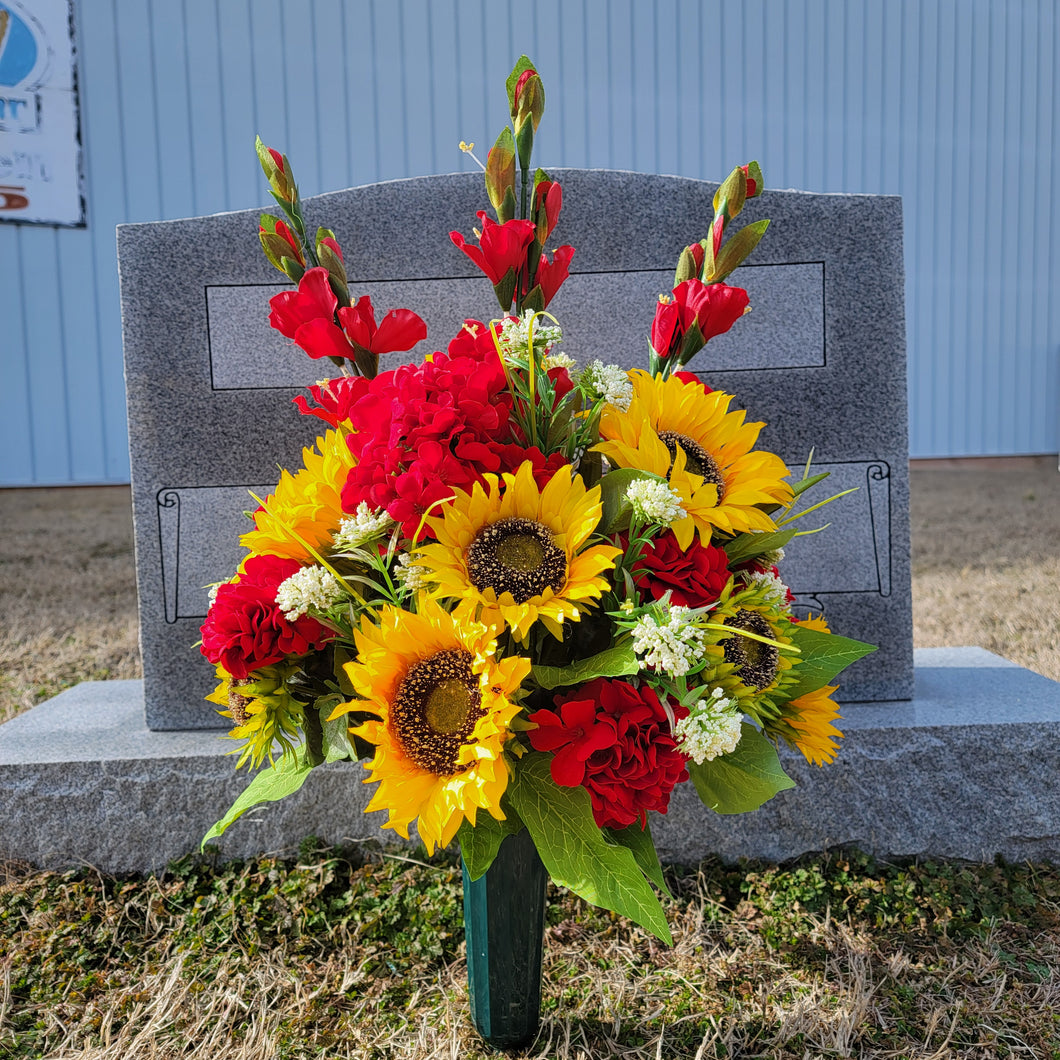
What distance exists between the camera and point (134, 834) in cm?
175

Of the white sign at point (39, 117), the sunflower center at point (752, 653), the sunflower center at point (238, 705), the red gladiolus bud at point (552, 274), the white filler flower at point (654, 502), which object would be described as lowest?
the sunflower center at point (238, 705)

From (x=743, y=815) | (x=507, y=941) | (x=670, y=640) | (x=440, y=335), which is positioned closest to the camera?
(x=670, y=640)

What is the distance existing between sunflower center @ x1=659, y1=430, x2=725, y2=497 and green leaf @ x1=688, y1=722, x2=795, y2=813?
272 mm

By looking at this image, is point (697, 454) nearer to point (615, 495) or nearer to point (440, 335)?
point (615, 495)

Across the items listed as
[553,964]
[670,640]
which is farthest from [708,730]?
[553,964]

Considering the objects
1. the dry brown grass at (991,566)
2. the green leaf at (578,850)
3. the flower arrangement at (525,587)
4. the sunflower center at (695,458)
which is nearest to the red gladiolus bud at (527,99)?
the flower arrangement at (525,587)

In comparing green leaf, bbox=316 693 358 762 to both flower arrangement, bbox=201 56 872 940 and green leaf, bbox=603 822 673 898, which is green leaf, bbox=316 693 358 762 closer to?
flower arrangement, bbox=201 56 872 940

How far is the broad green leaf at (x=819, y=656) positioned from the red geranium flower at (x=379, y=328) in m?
0.55

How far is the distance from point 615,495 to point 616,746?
239 millimetres

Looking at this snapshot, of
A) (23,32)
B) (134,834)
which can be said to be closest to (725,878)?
(134,834)

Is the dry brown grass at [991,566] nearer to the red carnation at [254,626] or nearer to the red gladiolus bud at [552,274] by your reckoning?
the red gladiolus bud at [552,274]

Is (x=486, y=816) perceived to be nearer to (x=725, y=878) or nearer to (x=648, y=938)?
(x=648, y=938)

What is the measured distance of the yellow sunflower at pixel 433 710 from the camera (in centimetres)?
74

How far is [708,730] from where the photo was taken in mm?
740
